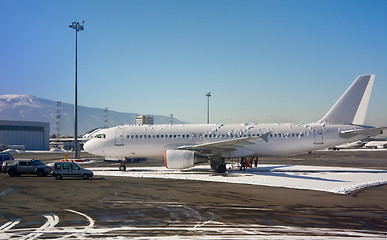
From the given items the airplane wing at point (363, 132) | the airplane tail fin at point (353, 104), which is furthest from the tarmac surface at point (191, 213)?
the airplane tail fin at point (353, 104)

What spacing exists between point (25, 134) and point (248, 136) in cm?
12644

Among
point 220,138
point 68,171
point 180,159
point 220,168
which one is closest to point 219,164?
point 220,168

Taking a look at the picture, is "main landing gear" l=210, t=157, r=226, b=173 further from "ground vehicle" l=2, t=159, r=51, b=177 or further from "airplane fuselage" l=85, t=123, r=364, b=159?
"ground vehicle" l=2, t=159, r=51, b=177

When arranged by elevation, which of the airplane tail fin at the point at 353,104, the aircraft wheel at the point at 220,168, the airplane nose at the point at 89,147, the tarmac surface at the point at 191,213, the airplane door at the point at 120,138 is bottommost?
the tarmac surface at the point at 191,213

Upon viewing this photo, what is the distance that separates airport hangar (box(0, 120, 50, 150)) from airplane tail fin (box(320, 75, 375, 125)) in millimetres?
128265

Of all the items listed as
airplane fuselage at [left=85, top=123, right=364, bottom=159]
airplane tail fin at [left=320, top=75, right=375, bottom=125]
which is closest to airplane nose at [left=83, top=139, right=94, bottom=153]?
airplane fuselage at [left=85, top=123, right=364, bottom=159]

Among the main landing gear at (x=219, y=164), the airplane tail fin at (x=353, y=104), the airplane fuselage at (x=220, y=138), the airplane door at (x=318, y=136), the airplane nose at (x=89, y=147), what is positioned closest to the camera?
the main landing gear at (x=219, y=164)

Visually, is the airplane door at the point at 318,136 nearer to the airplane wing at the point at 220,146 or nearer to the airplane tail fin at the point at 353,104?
the airplane tail fin at the point at 353,104

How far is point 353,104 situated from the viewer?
32406 mm

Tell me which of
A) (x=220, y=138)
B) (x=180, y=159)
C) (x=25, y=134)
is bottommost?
(x=180, y=159)

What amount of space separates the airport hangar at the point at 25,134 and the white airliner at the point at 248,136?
115 metres

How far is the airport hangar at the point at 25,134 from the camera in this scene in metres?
132

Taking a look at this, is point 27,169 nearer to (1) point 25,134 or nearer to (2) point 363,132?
(2) point 363,132

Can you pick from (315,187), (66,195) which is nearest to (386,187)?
(315,187)
